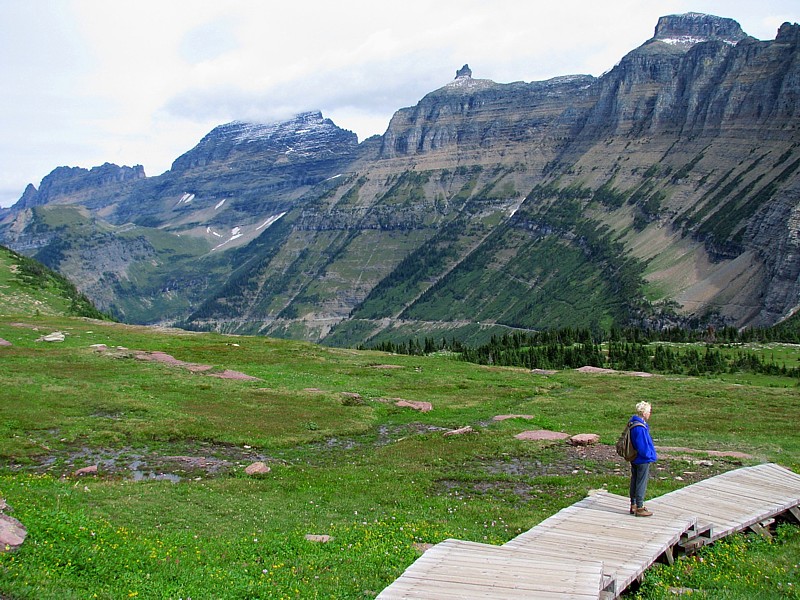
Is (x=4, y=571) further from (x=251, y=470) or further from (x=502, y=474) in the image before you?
(x=502, y=474)

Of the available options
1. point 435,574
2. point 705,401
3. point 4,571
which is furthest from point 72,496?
point 705,401

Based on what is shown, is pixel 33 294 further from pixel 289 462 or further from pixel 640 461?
pixel 640 461

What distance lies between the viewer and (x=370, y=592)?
54.4ft

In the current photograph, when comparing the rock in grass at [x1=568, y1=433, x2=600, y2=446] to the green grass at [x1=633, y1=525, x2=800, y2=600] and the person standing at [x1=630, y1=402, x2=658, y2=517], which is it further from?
the green grass at [x1=633, y1=525, x2=800, y2=600]

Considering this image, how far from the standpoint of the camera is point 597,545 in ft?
60.4

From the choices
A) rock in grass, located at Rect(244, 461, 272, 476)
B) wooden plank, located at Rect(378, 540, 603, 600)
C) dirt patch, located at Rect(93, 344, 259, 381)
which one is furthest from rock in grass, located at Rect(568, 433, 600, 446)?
dirt patch, located at Rect(93, 344, 259, 381)

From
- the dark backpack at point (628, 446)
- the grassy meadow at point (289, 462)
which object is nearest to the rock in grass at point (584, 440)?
the grassy meadow at point (289, 462)

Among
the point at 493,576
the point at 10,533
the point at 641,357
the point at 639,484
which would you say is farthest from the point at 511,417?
the point at 641,357

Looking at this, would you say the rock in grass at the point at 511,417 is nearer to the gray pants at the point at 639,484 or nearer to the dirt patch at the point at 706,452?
the dirt patch at the point at 706,452

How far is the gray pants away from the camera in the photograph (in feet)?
69.4

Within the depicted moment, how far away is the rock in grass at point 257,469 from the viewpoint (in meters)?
32.5

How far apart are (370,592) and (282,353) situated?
70681mm

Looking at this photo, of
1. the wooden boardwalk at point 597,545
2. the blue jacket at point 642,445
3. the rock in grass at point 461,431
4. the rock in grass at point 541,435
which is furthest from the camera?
the rock in grass at point 461,431

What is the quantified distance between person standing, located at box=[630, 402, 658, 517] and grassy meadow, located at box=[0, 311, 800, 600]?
307 cm
